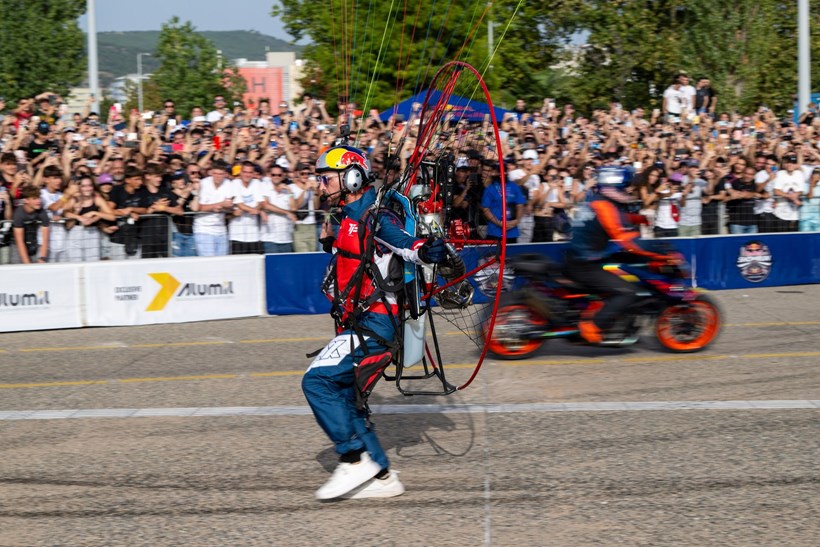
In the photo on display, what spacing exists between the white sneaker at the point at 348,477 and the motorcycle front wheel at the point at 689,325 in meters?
5.28

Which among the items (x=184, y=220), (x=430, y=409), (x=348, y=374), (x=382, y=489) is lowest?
(x=430, y=409)

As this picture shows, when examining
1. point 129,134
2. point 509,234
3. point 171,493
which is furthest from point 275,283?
point 171,493

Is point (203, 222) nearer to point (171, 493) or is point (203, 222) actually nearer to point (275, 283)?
point (275, 283)

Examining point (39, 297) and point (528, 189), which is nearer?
point (39, 297)

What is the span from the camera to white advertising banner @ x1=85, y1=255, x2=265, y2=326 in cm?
1391

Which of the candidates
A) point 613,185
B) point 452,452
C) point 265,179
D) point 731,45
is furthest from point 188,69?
point 452,452

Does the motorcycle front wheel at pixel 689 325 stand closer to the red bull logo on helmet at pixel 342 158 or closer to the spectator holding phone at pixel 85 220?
the red bull logo on helmet at pixel 342 158

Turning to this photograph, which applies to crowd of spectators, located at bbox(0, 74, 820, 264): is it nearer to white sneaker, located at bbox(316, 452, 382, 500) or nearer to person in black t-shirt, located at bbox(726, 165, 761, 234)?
person in black t-shirt, located at bbox(726, 165, 761, 234)

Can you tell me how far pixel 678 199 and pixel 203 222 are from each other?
22.4ft

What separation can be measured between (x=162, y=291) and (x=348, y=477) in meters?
8.51

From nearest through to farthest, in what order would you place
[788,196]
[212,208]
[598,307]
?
[598,307] → [212,208] → [788,196]

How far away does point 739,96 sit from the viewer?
1215 inches

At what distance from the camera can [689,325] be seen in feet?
34.8

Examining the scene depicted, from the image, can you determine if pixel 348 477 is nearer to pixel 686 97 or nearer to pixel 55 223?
pixel 55 223
